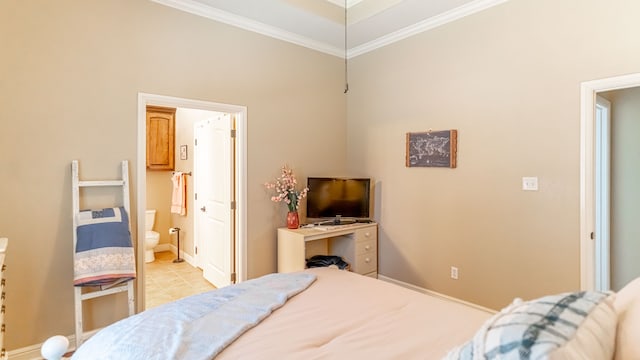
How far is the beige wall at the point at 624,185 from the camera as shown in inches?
124

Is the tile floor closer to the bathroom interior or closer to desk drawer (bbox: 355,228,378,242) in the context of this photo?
the bathroom interior

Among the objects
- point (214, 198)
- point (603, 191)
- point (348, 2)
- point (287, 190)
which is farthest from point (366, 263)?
point (348, 2)

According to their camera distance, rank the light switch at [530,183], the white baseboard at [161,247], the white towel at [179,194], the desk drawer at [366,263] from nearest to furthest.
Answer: the light switch at [530,183] < the desk drawer at [366,263] < the white towel at [179,194] < the white baseboard at [161,247]

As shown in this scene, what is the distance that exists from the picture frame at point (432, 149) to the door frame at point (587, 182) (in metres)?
1.01

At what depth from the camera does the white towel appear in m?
5.18

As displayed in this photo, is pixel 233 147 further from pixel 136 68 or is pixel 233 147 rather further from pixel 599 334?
pixel 599 334

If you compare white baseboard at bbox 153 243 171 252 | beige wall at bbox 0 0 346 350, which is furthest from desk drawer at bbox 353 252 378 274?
white baseboard at bbox 153 243 171 252

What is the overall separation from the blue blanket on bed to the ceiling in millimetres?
2626

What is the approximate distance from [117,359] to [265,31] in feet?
10.8

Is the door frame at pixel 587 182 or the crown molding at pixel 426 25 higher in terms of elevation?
the crown molding at pixel 426 25

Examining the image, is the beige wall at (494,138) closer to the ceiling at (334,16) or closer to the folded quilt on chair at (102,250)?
the ceiling at (334,16)

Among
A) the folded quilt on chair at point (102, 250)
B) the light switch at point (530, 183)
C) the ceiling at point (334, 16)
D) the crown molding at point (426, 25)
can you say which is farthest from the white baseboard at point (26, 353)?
the crown molding at point (426, 25)

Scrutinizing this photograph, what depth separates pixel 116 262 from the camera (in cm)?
256

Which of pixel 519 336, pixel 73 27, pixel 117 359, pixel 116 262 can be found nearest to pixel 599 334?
pixel 519 336
